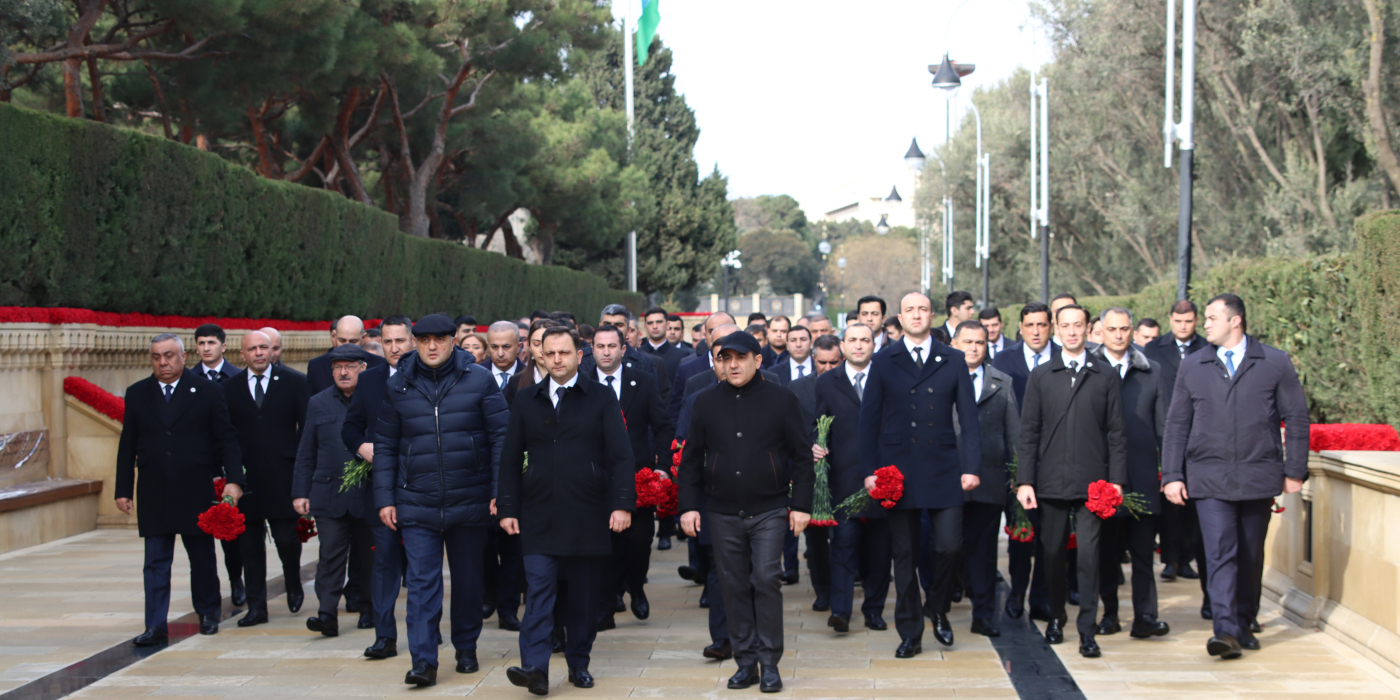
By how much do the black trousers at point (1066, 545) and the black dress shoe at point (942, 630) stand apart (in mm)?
622

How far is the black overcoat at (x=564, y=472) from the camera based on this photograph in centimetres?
655

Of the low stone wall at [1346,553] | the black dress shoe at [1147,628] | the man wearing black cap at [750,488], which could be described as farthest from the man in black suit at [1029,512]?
the man wearing black cap at [750,488]

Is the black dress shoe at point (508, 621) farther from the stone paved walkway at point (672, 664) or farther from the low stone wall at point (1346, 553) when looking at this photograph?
the low stone wall at point (1346, 553)

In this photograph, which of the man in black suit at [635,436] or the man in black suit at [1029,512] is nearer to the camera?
the man in black suit at [635,436]

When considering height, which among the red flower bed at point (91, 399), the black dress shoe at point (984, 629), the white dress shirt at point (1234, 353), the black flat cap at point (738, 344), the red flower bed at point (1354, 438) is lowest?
the black dress shoe at point (984, 629)

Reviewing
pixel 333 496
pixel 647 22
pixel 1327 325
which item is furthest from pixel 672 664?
pixel 647 22

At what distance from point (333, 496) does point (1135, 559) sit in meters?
4.88

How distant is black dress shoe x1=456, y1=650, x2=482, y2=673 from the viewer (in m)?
7.00

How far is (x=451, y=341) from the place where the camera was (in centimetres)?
694

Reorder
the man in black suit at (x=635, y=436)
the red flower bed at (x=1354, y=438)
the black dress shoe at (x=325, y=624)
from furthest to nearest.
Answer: the red flower bed at (x=1354, y=438), the man in black suit at (x=635, y=436), the black dress shoe at (x=325, y=624)

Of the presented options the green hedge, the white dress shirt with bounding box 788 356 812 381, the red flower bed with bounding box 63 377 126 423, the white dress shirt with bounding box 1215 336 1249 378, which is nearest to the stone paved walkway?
the white dress shirt with bounding box 1215 336 1249 378

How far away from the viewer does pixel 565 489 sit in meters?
6.56

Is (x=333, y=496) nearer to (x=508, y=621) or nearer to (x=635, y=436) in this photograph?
(x=508, y=621)

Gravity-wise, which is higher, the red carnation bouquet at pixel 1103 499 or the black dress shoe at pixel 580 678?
the red carnation bouquet at pixel 1103 499
